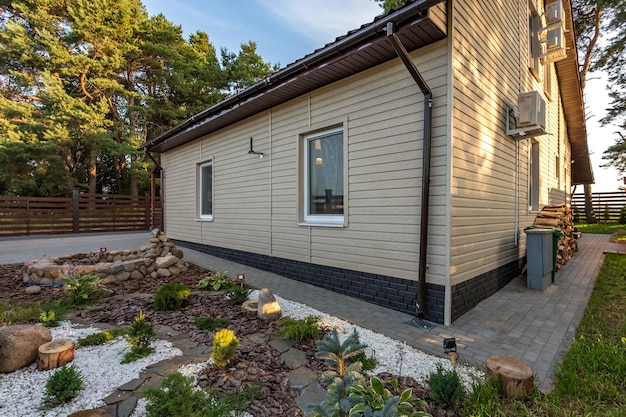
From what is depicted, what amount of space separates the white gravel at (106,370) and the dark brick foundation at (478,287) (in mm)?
1133

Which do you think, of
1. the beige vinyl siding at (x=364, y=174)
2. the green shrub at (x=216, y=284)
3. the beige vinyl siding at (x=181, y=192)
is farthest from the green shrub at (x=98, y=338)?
the beige vinyl siding at (x=181, y=192)

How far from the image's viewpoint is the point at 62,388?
6.28ft

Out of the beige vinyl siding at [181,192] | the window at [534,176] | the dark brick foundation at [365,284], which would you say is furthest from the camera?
the beige vinyl siding at [181,192]

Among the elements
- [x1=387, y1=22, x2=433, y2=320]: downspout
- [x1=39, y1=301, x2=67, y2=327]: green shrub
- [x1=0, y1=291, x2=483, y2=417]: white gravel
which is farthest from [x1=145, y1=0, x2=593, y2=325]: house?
[x1=39, y1=301, x2=67, y2=327]: green shrub

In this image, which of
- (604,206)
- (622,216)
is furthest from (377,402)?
(604,206)

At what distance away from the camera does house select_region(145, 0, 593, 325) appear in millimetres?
3492

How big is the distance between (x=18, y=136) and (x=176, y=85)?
7.43 meters

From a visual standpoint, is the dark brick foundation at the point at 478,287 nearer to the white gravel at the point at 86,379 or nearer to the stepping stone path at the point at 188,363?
the stepping stone path at the point at 188,363

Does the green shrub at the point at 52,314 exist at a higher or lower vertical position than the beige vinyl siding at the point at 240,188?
lower

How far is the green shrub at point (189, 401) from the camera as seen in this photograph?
5.50ft

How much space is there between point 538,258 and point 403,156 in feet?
9.97

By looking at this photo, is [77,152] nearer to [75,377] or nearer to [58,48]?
[58,48]

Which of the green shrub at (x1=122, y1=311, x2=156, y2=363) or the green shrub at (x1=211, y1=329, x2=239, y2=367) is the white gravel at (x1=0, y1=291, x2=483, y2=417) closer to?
the green shrub at (x1=122, y1=311, x2=156, y2=363)

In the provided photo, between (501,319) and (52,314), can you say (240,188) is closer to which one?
(52,314)
